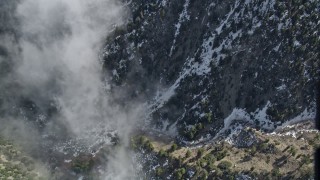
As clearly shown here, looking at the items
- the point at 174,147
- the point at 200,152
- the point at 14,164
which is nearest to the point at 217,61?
the point at 200,152

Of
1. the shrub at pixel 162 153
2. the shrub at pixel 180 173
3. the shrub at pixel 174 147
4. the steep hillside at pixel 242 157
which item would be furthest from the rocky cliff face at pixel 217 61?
the shrub at pixel 180 173

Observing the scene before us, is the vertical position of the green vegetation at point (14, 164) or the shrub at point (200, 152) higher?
the green vegetation at point (14, 164)

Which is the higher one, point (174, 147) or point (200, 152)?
point (174, 147)

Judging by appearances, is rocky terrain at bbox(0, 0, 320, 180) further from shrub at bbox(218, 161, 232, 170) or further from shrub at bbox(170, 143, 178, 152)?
shrub at bbox(218, 161, 232, 170)

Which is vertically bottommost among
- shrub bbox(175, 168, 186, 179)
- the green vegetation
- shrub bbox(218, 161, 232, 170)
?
shrub bbox(218, 161, 232, 170)

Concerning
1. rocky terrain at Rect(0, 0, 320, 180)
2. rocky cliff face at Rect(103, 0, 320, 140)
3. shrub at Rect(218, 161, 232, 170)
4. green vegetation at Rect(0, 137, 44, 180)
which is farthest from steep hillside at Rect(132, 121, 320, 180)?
green vegetation at Rect(0, 137, 44, 180)

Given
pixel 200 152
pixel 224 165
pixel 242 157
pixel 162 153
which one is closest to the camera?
pixel 224 165

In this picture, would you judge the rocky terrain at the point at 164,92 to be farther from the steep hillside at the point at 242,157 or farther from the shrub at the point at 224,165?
the shrub at the point at 224,165

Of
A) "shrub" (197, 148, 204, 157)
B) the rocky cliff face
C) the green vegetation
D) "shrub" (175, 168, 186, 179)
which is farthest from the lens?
"shrub" (197, 148, 204, 157)

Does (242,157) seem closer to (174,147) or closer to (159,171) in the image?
(174,147)

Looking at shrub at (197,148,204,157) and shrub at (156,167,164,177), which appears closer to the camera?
shrub at (156,167,164,177)
